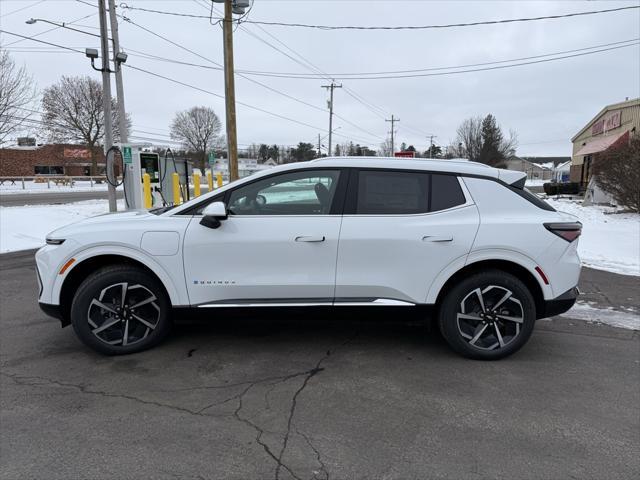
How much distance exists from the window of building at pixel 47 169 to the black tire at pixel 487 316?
222ft

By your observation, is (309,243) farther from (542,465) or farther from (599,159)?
(599,159)

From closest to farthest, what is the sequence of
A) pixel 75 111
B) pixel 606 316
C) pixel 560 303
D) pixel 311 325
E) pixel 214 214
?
pixel 214 214 < pixel 560 303 < pixel 311 325 < pixel 606 316 < pixel 75 111

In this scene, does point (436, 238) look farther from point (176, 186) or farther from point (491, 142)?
point (491, 142)

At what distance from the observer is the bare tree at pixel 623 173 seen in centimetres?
1271

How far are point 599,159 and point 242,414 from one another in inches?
609

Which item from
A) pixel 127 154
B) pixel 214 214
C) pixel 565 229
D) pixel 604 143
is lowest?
pixel 565 229

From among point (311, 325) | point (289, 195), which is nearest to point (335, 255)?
point (289, 195)

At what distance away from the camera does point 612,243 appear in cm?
936

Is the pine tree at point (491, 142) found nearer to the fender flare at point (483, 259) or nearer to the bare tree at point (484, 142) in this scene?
the bare tree at point (484, 142)

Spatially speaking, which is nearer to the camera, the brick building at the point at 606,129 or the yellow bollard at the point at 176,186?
the yellow bollard at the point at 176,186

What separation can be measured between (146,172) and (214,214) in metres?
11.3

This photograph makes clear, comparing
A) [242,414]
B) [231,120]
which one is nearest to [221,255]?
[242,414]

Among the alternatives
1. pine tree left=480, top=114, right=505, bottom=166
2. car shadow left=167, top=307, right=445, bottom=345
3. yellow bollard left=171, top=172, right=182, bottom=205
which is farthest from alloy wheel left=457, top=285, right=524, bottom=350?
pine tree left=480, top=114, right=505, bottom=166

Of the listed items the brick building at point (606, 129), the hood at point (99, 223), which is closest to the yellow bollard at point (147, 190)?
the hood at point (99, 223)
